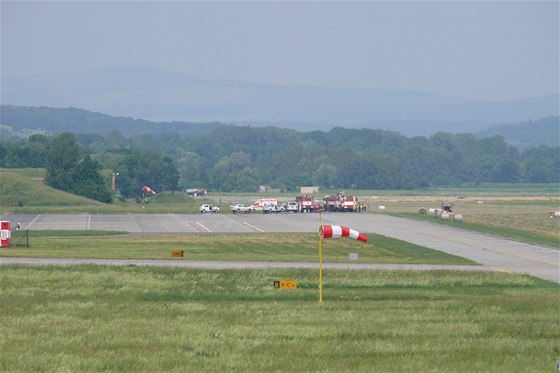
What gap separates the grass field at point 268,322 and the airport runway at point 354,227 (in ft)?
43.0

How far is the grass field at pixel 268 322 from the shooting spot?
96.8 ft

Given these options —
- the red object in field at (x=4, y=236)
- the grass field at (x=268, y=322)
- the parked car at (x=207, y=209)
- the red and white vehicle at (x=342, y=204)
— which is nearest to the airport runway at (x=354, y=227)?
the parked car at (x=207, y=209)

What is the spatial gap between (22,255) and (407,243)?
29.8 meters

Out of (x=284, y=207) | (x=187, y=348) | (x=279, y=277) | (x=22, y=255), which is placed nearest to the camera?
(x=187, y=348)

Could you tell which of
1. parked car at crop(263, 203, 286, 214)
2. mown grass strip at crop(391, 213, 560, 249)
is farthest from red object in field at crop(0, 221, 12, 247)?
parked car at crop(263, 203, 286, 214)

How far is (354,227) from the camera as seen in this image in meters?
104

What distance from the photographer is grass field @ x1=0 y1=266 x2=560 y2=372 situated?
29.5 metres

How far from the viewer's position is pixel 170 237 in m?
86.4

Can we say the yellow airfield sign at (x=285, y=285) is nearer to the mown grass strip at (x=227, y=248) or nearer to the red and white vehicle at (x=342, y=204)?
the mown grass strip at (x=227, y=248)

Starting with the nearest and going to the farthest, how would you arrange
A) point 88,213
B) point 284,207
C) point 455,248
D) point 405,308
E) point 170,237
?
point 405,308, point 455,248, point 170,237, point 88,213, point 284,207

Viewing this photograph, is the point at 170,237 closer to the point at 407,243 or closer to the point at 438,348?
the point at 407,243

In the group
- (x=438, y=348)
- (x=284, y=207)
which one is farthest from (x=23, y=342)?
(x=284, y=207)

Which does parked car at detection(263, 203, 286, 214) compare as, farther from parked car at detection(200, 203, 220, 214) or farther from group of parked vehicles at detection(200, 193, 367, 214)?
parked car at detection(200, 203, 220, 214)

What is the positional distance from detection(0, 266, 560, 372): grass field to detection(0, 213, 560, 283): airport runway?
13.1m
